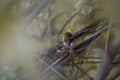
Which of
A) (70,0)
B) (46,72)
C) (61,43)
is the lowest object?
(46,72)

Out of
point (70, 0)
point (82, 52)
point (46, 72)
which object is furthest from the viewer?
point (70, 0)

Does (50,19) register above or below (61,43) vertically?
above

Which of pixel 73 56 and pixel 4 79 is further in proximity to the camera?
pixel 4 79

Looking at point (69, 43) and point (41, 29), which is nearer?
point (69, 43)

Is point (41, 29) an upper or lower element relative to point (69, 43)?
upper

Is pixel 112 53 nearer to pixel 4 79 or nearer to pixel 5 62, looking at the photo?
pixel 5 62

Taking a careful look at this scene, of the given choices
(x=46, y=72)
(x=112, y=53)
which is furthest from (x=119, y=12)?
(x=46, y=72)

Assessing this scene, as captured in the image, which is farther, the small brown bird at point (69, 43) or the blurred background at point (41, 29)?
the small brown bird at point (69, 43)

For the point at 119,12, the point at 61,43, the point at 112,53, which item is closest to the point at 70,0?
the point at 61,43

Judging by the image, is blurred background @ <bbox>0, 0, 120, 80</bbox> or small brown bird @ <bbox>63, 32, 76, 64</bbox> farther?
small brown bird @ <bbox>63, 32, 76, 64</bbox>

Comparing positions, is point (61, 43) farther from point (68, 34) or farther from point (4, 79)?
point (4, 79)

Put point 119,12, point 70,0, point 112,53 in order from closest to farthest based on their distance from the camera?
point 119,12, point 112,53, point 70,0
